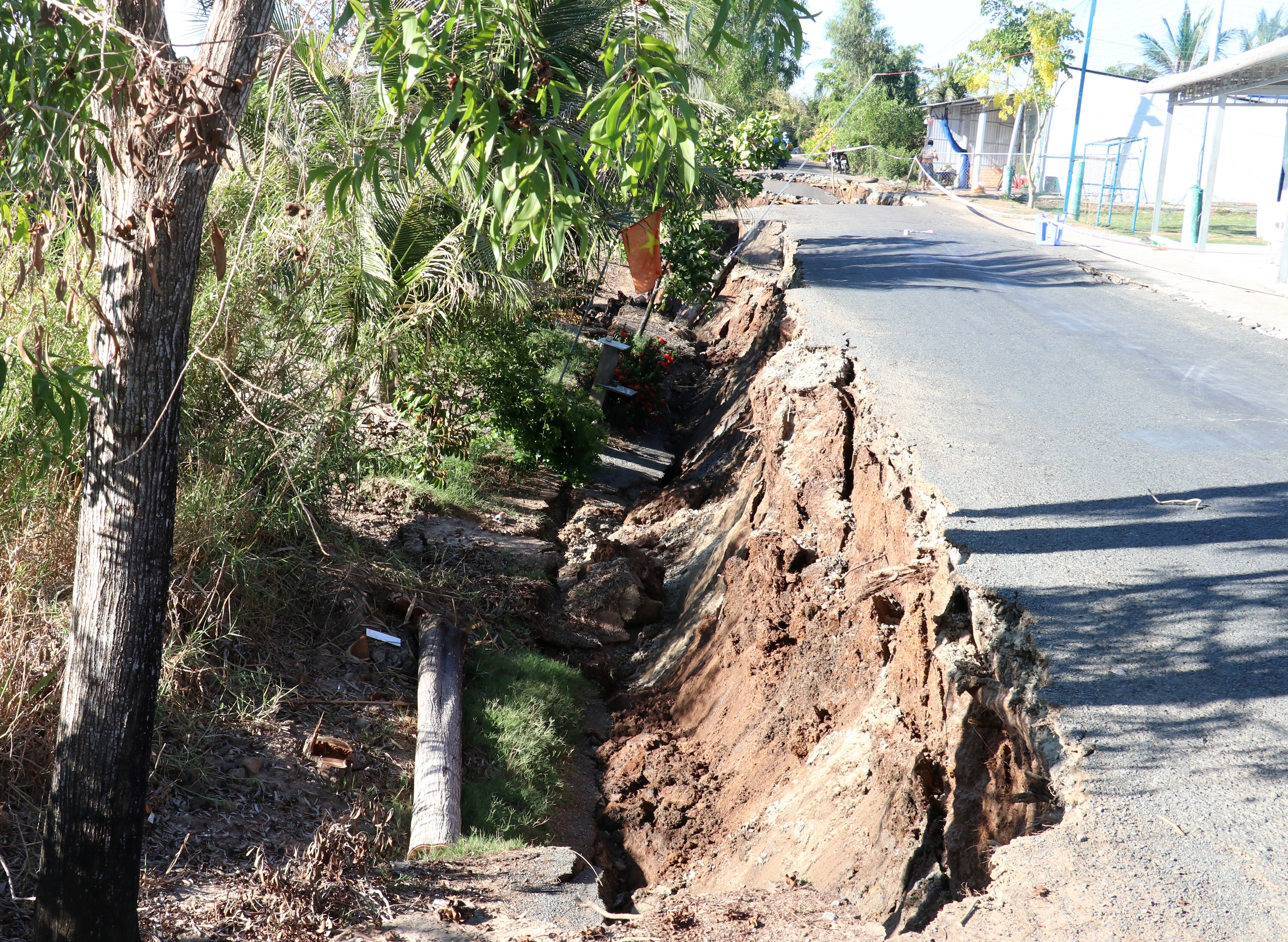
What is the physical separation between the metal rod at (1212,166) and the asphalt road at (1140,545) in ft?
28.8

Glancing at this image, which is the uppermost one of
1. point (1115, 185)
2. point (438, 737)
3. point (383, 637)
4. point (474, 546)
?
point (1115, 185)

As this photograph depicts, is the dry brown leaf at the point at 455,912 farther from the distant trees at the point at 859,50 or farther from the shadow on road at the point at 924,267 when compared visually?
the distant trees at the point at 859,50

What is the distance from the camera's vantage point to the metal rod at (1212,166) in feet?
58.4

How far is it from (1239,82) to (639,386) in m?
13.8

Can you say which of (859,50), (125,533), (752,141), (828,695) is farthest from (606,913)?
(859,50)

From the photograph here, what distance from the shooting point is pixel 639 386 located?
13484 mm

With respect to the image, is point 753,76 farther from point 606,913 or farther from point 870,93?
point 606,913

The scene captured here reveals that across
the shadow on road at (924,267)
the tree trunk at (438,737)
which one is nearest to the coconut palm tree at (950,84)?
the shadow on road at (924,267)

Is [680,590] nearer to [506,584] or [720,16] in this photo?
[506,584]

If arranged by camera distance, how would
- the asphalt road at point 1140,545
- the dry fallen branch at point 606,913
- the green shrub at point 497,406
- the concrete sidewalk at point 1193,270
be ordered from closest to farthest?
the asphalt road at point 1140,545
the dry fallen branch at point 606,913
the green shrub at point 497,406
the concrete sidewalk at point 1193,270

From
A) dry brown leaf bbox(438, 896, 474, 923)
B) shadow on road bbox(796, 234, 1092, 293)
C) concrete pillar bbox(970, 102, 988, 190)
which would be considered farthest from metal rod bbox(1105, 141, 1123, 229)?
dry brown leaf bbox(438, 896, 474, 923)

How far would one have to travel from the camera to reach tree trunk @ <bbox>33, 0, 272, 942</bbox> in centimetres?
Answer: 321

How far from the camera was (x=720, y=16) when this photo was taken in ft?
6.66

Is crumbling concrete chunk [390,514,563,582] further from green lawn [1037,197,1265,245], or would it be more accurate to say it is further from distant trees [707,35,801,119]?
green lawn [1037,197,1265,245]
